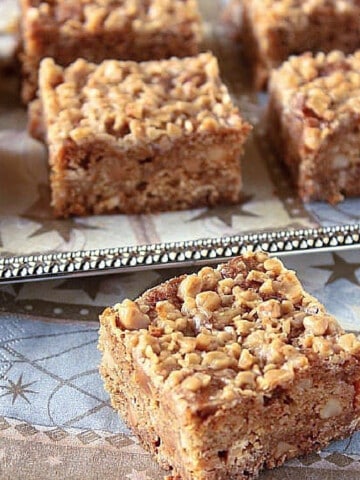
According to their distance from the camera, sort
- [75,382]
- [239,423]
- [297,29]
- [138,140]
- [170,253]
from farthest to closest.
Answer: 1. [297,29]
2. [138,140]
3. [170,253]
4. [75,382]
5. [239,423]

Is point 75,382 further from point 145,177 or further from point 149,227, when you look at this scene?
point 145,177

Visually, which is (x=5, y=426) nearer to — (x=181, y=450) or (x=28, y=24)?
(x=181, y=450)

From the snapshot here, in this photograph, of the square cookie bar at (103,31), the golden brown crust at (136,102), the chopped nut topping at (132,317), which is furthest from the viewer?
the square cookie bar at (103,31)

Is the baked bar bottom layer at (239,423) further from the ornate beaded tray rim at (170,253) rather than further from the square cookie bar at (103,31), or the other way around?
the square cookie bar at (103,31)

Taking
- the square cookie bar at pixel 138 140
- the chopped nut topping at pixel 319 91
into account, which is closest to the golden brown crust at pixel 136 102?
the square cookie bar at pixel 138 140

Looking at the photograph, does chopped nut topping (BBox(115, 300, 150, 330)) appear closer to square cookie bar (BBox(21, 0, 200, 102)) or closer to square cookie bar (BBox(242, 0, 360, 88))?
square cookie bar (BBox(21, 0, 200, 102))

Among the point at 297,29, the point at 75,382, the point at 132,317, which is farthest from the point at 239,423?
the point at 297,29
